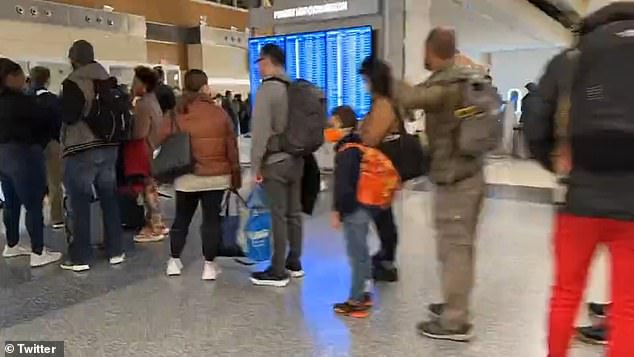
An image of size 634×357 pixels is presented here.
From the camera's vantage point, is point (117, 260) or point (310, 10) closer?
point (117, 260)

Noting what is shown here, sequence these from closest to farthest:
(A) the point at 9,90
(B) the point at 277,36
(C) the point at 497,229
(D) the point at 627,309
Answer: (D) the point at 627,309 → (A) the point at 9,90 → (C) the point at 497,229 → (B) the point at 277,36

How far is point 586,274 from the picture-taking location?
7.27 feet

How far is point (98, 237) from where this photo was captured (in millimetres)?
5188

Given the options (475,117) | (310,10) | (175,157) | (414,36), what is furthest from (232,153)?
(310,10)

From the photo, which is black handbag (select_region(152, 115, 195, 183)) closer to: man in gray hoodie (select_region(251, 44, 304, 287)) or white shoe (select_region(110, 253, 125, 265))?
man in gray hoodie (select_region(251, 44, 304, 287))

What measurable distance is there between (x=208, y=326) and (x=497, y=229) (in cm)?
301

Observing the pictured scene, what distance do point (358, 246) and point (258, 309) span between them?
66 centimetres

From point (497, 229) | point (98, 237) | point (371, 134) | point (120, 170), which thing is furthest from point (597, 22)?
point (98, 237)

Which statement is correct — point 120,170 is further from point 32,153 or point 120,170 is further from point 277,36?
point 277,36

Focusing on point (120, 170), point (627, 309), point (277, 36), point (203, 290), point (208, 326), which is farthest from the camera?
point (277, 36)

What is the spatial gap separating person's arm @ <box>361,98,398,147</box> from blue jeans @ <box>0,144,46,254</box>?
2.40 meters

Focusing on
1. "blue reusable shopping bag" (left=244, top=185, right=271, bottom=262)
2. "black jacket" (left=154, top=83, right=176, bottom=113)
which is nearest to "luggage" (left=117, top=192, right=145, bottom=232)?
"black jacket" (left=154, top=83, right=176, bottom=113)

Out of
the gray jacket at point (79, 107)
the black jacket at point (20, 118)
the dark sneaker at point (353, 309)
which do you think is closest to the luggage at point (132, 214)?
the black jacket at point (20, 118)

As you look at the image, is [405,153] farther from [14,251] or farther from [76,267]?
[14,251]
